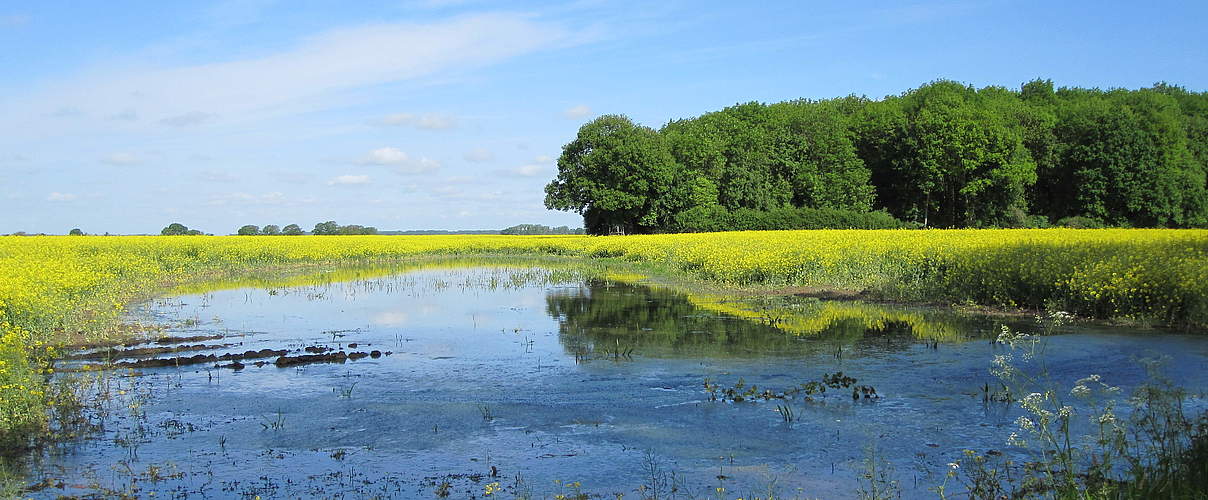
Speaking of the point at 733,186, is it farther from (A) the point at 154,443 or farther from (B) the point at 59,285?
(A) the point at 154,443

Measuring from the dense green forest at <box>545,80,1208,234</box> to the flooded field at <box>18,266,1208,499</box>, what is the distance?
41.7 m

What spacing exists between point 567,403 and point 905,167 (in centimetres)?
6124

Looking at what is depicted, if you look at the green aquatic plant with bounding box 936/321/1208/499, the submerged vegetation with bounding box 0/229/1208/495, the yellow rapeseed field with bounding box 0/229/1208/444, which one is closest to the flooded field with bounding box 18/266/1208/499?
the green aquatic plant with bounding box 936/321/1208/499

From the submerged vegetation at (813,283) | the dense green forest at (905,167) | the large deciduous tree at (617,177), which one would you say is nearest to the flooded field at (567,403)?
the submerged vegetation at (813,283)

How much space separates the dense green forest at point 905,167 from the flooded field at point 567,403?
41731 millimetres

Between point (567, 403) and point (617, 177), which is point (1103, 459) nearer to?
point (567, 403)

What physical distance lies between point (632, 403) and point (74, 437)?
17.4ft

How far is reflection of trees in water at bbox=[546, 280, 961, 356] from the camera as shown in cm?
1272

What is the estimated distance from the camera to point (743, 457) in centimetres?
684

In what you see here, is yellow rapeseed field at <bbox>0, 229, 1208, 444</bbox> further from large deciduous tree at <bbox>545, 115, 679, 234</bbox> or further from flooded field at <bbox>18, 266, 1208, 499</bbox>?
large deciduous tree at <bbox>545, 115, 679, 234</bbox>

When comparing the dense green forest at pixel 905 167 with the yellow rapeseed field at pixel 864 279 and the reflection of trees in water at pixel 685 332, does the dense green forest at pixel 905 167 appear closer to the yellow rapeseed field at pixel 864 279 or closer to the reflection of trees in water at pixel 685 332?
the yellow rapeseed field at pixel 864 279

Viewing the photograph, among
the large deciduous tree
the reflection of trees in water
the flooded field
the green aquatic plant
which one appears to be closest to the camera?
the green aquatic plant

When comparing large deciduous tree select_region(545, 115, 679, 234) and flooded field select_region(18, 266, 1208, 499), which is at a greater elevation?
large deciduous tree select_region(545, 115, 679, 234)

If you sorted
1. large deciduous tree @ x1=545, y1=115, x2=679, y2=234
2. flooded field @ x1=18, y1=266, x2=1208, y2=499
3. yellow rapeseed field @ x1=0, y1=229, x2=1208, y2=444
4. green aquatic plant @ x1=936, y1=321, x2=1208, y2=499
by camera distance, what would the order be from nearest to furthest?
green aquatic plant @ x1=936, y1=321, x2=1208, y2=499 → flooded field @ x1=18, y1=266, x2=1208, y2=499 → yellow rapeseed field @ x1=0, y1=229, x2=1208, y2=444 → large deciduous tree @ x1=545, y1=115, x2=679, y2=234
